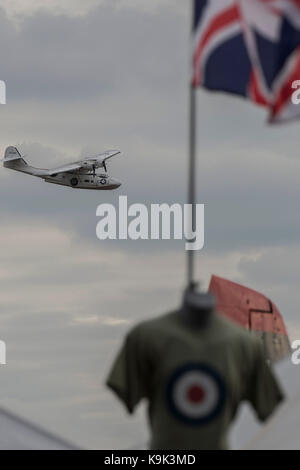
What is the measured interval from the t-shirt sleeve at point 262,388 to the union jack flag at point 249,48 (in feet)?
5.95

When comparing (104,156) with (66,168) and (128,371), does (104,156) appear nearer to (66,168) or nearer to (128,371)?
(66,168)

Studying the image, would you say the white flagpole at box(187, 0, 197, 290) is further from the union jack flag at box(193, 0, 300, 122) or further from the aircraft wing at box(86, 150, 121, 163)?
the aircraft wing at box(86, 150, 121, 163)

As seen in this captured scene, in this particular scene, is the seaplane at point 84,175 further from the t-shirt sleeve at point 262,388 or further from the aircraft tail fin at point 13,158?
the t-shirt sleeve at point 262,388

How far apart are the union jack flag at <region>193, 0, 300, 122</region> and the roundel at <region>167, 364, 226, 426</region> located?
1991 millimetres

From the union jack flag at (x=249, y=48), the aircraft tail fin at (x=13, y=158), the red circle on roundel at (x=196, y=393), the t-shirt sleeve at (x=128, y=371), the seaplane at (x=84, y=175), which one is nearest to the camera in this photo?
the red circle on roundel at (x=196, y=393)

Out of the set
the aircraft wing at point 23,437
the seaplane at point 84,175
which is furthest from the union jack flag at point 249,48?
the seaplane at point 84,175

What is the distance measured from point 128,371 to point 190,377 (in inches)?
16.3

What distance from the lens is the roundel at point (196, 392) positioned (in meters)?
7.12

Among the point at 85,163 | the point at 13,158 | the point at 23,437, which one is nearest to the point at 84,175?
the point at 85,163

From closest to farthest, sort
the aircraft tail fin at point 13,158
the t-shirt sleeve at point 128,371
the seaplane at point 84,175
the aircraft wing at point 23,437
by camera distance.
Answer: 1. the t-shirt sleeve at point 128,371
2. the aircraft wing at point 23,437
3. the seaplane at point 84,175
4. the aircraft tail fin at point 13,158

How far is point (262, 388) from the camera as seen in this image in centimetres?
734
